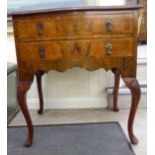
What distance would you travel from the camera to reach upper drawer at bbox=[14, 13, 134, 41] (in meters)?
1.37

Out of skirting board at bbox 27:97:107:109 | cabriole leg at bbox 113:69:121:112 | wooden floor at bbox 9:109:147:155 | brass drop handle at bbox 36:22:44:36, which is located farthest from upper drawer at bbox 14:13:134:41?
skirting board at bbox 27:97:107:109

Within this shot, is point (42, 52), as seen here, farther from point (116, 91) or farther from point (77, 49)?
point (116, 91)

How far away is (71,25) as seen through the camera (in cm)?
138

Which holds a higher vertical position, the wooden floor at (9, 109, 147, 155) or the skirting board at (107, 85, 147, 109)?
the skirting board at (107, 85, 147, 109)

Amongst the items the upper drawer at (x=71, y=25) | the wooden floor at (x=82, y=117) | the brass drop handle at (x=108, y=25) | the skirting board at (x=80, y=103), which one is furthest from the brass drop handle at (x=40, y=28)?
the skirting board at (x=80, y=103)

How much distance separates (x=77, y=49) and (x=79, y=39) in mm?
60

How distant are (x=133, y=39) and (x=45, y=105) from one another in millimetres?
1155

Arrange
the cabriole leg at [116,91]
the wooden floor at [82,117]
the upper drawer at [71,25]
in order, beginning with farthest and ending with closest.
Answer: the cabriole leg at [116,91] → the wooden floor at [82,117] → the upper drawer at [71,25]

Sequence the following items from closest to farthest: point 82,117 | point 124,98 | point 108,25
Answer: point 108,25
point 82,117
point 124,98

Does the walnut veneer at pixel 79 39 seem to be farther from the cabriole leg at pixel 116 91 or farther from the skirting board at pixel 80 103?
the skirting board at pixel 80 103

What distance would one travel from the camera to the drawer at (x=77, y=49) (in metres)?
1.40

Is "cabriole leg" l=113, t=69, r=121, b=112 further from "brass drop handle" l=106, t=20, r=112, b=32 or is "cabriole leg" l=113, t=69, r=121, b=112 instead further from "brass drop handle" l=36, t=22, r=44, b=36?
"brass drop handle" l=36, t=22, r=44, b=36

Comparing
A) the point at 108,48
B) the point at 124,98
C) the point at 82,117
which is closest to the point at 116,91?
the point at 124,98
